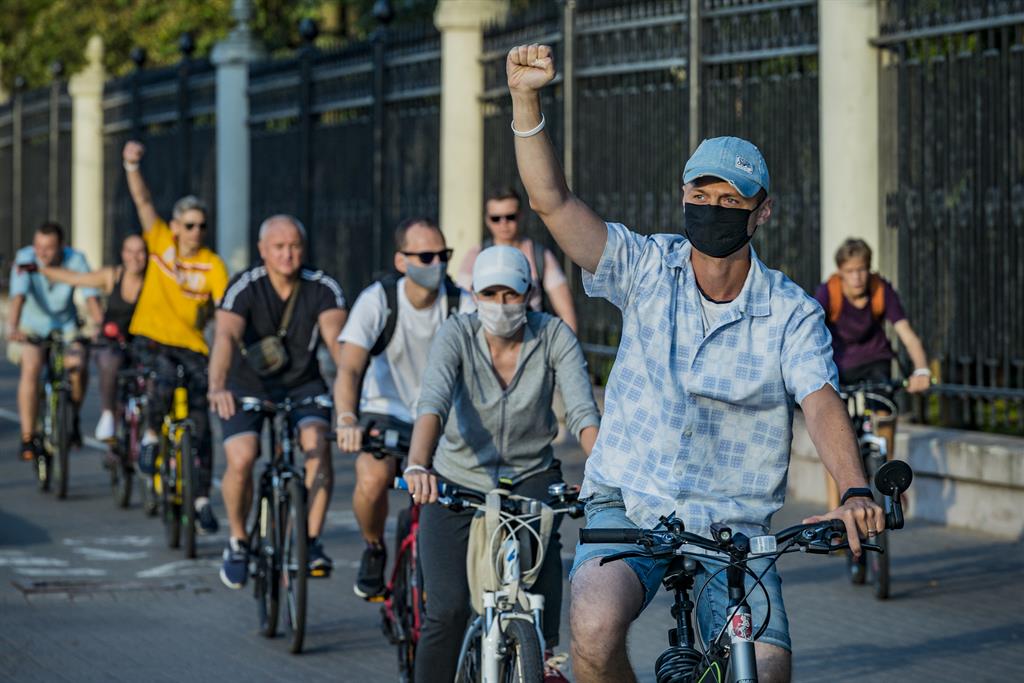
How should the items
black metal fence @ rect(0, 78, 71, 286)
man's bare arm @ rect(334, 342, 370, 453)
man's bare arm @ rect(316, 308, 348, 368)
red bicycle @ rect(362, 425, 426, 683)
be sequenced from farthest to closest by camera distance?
black metal fence @ rect(0, 78, 71, 286) → man's bare arm @ rect(316, 308, 348, 368) → man's bare arm @ rect(334, 342, 370, 453) → red bicycle @ rect(362, 425, 426, 683)

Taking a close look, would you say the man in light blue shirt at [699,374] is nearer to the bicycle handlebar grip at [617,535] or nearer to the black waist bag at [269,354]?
the bicycle handlebar grip at [617,535]

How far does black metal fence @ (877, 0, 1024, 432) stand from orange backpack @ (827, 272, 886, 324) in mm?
1206

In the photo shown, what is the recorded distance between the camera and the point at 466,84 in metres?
15.3

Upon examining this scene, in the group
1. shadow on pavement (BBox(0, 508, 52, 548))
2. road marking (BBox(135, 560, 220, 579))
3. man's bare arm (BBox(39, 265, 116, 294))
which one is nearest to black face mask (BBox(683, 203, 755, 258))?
road marking (BBox(135, 560, 220, 579))

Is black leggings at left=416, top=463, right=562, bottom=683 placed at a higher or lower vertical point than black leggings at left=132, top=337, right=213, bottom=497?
lower

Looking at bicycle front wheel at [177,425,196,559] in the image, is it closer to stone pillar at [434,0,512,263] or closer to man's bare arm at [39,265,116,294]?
man's bare arm at [39,265,116,294]

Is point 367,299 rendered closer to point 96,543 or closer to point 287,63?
point 96,543

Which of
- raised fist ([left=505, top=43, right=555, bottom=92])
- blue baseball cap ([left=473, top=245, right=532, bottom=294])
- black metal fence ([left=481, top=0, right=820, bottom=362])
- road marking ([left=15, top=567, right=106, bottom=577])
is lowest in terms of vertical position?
road marking ([left=15, top=567, right=106, bottom=577])

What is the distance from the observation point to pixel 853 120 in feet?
36.9

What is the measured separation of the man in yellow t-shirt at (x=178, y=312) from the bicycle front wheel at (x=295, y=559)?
2.70 meters

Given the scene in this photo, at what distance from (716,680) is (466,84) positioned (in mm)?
11569

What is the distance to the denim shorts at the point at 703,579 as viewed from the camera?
14.1ft

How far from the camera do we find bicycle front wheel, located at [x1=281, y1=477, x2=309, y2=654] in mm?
7516

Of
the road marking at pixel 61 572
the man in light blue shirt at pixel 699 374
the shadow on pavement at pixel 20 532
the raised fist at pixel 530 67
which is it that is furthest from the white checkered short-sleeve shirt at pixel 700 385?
the shadow on pavement at pixel 20 532
